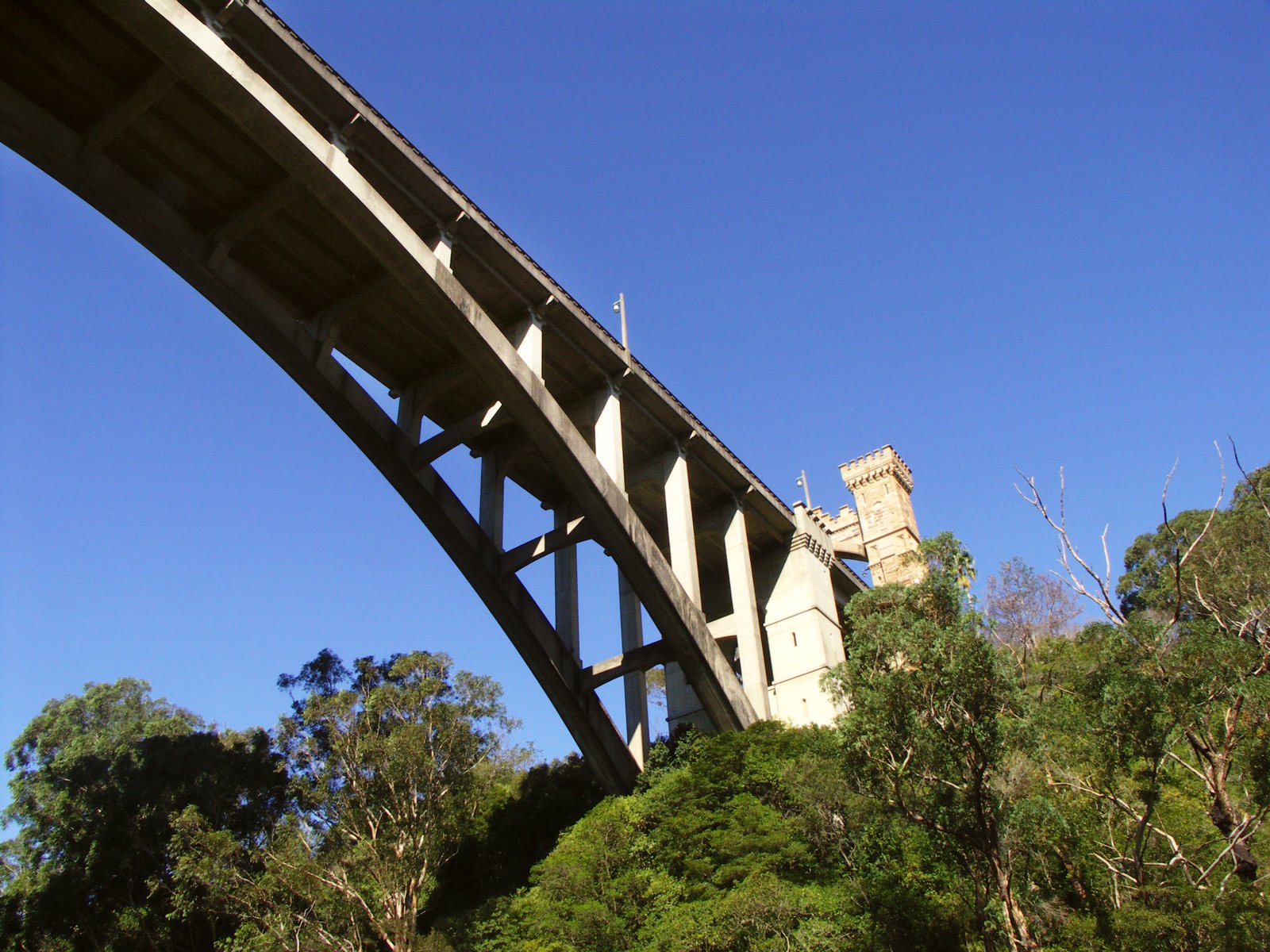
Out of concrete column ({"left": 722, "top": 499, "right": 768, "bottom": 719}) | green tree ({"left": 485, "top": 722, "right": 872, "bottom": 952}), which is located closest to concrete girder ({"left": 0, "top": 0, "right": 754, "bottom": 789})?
concrete column ({"left": 722, "top": 499, "right": 768, "bottom": 719})

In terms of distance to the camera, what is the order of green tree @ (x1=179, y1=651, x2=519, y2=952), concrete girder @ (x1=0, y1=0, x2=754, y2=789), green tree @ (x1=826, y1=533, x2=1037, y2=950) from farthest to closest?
green tree @ (x1=179, y1=651, x2=519, y2=952) → concrete girder @ (x1=0, y1=0, x2=754, y2=789) → green tree @ (x1=826, y1=533, x2=1037, y2=950)

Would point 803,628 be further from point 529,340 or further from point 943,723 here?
point 943,723

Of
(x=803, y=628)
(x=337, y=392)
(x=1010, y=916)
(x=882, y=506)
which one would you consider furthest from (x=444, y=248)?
(x=882, y=506)

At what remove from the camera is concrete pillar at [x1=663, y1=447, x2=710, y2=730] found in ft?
66.8

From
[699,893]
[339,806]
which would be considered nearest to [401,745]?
[339,806]

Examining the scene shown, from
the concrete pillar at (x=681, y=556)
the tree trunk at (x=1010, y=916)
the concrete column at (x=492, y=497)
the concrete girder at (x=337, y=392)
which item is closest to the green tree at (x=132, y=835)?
the concrete girder at (x=337, y=392)

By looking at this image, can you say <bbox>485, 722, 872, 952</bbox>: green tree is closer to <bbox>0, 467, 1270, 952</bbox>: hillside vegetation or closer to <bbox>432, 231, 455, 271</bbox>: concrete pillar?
<bbox>0, 467, 1270, 952</bbox>: hillside vegetation

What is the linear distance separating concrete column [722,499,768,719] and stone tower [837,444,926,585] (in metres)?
17.4

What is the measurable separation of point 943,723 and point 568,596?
1124 centimetres

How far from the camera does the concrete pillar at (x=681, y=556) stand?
66.8ft

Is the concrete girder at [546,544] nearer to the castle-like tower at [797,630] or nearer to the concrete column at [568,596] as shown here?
the concrete column at [568,596]

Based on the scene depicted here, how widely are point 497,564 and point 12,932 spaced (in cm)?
1642

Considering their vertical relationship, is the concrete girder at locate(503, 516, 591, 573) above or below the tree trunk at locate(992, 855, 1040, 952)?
above

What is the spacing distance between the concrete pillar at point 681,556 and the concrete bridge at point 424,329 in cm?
8
